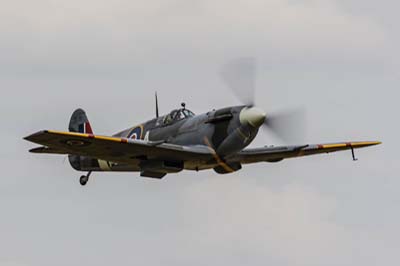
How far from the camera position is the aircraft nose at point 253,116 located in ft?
111

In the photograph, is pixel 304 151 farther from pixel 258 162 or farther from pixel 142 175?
pixel 142 175

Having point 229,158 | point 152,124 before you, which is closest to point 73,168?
point 152,124

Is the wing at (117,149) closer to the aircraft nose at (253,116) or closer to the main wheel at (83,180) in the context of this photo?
the aircraft nose at (253,116)

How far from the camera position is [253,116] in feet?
111

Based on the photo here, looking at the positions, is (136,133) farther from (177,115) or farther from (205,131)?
(205,131)

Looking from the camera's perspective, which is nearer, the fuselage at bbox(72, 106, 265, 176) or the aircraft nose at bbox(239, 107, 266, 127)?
the aircraft nose at bbox(239, 107, 266, 127)

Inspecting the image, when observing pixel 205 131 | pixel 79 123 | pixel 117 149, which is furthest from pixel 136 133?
pixel 79 123

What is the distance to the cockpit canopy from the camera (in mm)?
35906

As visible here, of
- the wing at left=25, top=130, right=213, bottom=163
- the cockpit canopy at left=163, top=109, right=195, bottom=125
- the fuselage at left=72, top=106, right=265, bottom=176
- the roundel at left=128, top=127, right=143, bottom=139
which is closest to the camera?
the wing at left=25, top=130, right=213, bottom=163

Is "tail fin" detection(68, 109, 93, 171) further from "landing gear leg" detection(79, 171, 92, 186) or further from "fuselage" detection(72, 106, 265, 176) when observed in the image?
"fuselage" detection(72, 106, 265, 176)

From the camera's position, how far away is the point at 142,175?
35500 mm

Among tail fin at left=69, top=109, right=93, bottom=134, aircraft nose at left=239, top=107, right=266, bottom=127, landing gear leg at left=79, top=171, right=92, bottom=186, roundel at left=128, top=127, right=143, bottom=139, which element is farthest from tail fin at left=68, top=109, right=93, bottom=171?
aircraft nose at left=239, top=107, right=266, bottom=127

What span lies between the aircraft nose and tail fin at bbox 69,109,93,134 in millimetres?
9852

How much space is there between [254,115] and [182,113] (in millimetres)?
3061
